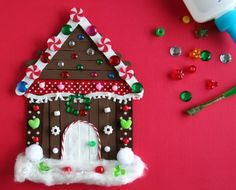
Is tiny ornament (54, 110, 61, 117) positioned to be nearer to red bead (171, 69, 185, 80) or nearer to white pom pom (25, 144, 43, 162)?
white pom pom (25, 144, 43, 162)

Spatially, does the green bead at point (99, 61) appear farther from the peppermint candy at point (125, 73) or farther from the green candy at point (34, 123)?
the green candy at point (34, 123)

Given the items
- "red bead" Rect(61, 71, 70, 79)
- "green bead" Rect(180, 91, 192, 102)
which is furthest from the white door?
"green bead" Rect(180, 91, 192, 102)

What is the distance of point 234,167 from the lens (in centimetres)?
101

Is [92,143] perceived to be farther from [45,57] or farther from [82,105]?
[45,57]

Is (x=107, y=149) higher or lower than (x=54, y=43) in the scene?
lower

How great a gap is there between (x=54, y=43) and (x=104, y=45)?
0.36 ft

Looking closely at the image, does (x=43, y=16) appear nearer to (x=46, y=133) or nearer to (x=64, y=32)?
(x=64, y=32)

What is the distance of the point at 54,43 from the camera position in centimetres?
97

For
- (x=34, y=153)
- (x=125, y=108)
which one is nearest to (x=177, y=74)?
(x=125, y=108)

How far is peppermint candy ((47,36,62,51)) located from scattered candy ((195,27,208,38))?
1.02 feet

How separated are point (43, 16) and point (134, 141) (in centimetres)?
35

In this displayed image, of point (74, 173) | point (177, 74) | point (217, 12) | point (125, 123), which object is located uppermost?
point (217, 12)

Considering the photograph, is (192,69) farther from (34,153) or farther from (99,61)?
(34,153)

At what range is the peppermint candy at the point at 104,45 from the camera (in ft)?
3.20
